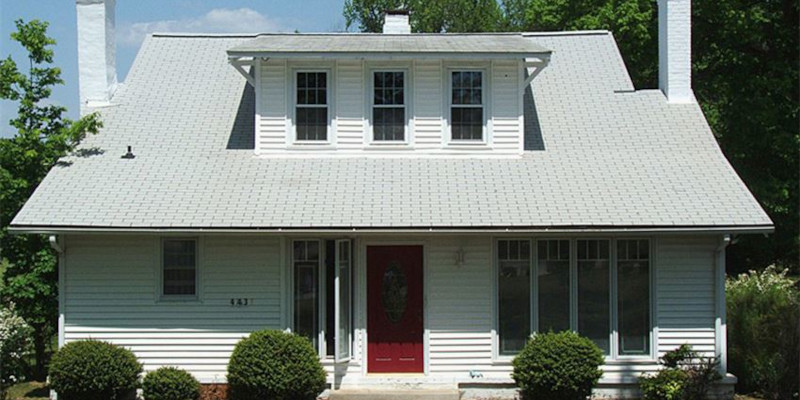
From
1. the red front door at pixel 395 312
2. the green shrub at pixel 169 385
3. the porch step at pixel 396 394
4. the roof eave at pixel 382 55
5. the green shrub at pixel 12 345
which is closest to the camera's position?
the green shrub at pixel 169 385

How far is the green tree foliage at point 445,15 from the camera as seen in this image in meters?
48.6

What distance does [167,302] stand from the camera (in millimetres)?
16062

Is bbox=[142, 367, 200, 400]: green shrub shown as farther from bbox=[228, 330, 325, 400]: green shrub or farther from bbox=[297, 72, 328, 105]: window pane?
bbox=[297, 72, 328, 105]: window pane

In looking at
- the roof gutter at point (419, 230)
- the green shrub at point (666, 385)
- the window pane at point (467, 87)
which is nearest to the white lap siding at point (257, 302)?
the green shrub at point (666, 385)

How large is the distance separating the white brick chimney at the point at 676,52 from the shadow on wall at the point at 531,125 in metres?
2.78

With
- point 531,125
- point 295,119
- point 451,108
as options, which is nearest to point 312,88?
point 295,119

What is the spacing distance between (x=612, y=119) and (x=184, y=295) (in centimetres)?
913

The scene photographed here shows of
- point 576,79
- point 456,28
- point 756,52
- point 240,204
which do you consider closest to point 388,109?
point 240,204

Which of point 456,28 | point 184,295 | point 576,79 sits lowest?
point 184,295

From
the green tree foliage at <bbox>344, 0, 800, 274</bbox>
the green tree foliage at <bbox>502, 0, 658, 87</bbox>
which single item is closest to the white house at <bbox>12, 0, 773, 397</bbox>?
the green tree foliage at <bbox>344, 0, 800, 274</bbox>

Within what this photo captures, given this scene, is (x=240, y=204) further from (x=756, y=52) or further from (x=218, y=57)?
(x=756, y=52)

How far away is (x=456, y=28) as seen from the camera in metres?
48.7

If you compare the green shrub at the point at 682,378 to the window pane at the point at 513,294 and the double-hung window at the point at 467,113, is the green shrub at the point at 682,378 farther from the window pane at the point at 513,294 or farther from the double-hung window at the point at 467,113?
the double-hung window at the point at 467,113

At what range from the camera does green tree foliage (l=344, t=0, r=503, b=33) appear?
48562 millimetres
